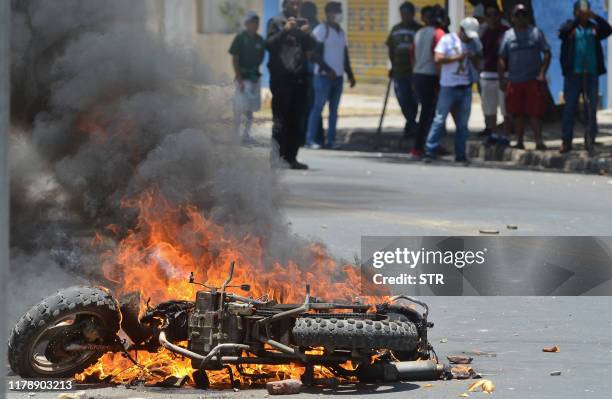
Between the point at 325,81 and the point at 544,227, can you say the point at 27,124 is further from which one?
the point at 325,81

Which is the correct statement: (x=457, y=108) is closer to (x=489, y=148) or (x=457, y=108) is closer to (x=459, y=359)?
(x=489, y=148)

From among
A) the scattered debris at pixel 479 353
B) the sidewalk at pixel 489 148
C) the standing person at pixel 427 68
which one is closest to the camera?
the scattered debris at pixel 479 353

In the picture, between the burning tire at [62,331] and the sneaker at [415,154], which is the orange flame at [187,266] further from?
the sneaker at [415,154]

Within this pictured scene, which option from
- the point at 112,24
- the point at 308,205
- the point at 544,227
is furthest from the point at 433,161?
the point at 112,24

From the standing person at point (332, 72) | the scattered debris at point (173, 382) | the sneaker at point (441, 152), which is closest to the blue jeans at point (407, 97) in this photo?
the standing person at point (332, 72)

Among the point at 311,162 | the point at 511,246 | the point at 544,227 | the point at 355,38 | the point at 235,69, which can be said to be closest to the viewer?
the point at 511,246

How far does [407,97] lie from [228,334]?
14.6m

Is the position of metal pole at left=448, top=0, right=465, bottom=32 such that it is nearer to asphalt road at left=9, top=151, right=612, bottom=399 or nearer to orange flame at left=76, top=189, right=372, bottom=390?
asphalt road at left=9, top=151, right=612, bottom=399

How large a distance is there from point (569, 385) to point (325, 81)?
1447 cm

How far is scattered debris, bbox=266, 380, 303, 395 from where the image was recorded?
6.40m

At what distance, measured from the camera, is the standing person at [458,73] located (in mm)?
17734

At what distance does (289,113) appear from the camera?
17.5 metres

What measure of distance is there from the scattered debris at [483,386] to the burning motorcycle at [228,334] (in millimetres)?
200

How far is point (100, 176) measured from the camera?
28.8 ft
